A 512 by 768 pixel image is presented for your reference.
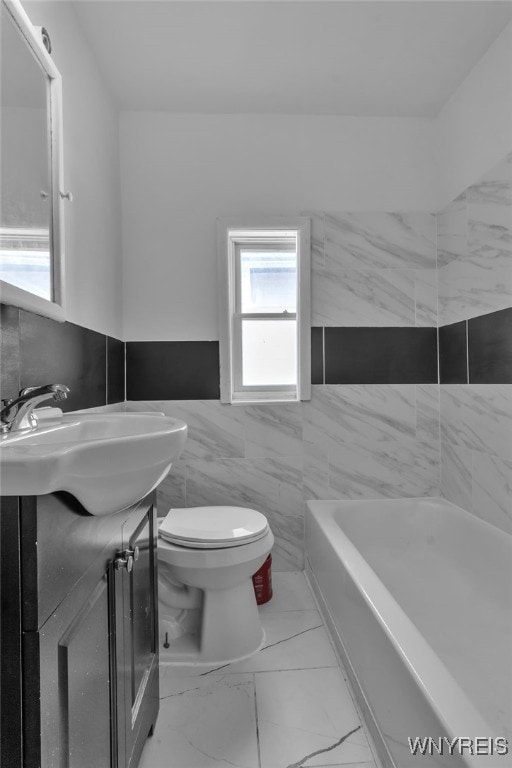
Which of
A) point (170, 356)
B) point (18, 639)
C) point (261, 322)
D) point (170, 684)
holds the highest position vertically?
point (261, 322)

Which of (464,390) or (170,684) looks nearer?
(170,684)

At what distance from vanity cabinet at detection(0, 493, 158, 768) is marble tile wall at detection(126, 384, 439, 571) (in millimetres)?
1233

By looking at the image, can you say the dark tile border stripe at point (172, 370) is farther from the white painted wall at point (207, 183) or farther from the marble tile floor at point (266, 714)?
the marble tile floor at point (266, 714)

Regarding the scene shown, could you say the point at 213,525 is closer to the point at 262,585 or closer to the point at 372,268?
the point at 262,585

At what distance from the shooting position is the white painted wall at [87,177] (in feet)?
5.09

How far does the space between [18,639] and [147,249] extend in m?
2.00

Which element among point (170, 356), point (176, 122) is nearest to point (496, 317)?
point (170, 356)

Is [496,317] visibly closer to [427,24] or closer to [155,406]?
[427,24]

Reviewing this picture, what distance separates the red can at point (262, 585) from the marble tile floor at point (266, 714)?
0.21m

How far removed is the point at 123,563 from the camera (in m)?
0.92

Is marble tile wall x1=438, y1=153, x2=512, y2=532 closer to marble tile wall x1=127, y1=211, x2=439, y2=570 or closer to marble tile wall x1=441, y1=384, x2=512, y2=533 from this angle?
marble tile wall x1=441, y1=384, x2=512, y2=533

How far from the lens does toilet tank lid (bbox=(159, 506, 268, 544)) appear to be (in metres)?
1.60

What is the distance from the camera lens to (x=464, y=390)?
2090 millimetres

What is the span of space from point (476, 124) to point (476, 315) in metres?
0.86
